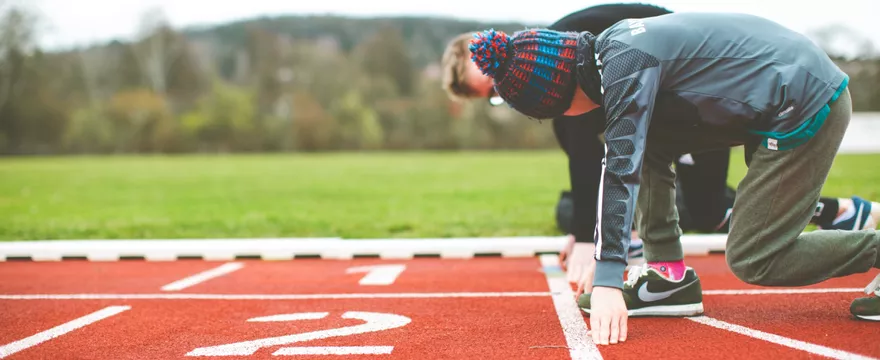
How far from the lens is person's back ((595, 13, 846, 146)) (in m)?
2.63

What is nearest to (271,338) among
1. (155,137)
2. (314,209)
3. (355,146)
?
(314,209)

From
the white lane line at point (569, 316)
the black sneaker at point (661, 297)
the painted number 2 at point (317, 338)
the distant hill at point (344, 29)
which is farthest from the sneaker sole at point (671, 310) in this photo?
the distant hill at point (344, 29)

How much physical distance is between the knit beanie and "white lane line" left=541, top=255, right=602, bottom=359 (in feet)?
3.18

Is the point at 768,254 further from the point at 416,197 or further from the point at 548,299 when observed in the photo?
the point at 416,197

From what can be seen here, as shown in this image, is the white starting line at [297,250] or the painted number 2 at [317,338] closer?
the painted number 2 at [317,338]

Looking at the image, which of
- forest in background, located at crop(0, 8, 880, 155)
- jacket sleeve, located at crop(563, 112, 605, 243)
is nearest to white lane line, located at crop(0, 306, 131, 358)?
jacket sleeve, located at crop(563, 112, 605, 243)

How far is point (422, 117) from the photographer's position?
7581cm

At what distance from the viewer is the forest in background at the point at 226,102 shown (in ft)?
195

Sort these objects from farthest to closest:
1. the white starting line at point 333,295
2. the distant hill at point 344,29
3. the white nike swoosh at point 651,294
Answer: the distant hill at point 344,29, the white starting line at point 333,295, the white nike swoosh at point 651,294

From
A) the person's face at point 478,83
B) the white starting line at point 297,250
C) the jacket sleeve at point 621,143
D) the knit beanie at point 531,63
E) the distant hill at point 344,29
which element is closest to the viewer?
the jacket sleeve at point 621,143

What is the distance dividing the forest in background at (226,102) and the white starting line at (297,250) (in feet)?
168

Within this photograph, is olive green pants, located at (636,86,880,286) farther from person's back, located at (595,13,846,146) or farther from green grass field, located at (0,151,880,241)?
green grass field, located at (0,151,880,241)

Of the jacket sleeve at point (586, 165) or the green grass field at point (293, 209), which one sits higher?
the jacket sleeve at point (586, 165)

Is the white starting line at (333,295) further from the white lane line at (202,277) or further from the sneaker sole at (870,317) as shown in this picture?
the sneaker sole at (870,317)
